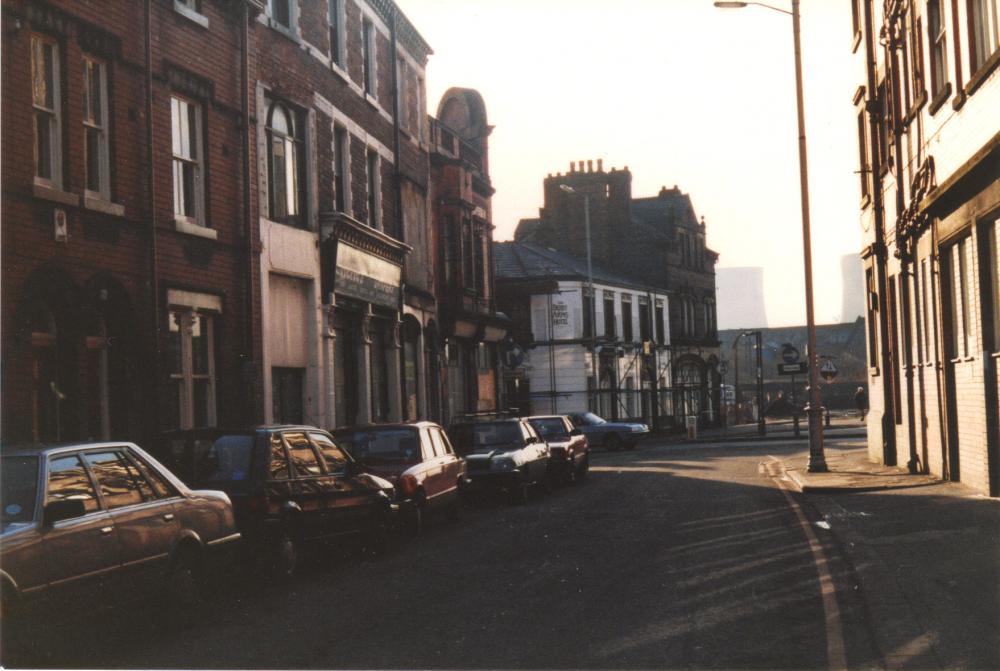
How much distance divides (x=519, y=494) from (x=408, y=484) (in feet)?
18.3

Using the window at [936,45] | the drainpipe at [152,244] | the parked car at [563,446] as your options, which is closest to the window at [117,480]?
the drainpipe at [152,244]

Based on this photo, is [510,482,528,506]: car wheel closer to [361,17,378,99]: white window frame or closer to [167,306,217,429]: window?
[167,306,217,429]: window

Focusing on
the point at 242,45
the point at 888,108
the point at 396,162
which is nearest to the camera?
the point at 242,45

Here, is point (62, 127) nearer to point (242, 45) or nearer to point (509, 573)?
point (242, 45)

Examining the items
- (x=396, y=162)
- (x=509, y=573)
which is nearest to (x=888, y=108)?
(x=396, y=162)

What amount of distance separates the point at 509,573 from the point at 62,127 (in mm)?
8603

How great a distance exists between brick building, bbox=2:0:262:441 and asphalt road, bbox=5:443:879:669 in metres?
4.66

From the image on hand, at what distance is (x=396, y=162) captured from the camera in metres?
31.5

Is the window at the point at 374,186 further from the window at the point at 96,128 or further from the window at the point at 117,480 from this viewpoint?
the window at the point at 117,480

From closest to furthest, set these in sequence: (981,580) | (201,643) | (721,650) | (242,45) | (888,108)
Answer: (721,650)
(201,643)
(981,580)
(242,45)
(888,108)

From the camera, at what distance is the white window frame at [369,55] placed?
29.8m

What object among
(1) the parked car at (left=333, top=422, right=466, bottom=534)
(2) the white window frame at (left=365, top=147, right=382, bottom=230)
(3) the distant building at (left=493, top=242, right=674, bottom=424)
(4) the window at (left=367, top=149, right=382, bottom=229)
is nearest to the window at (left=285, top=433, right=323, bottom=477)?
(1) the parked car at (left=333, top=422, right=466, bottom=534)

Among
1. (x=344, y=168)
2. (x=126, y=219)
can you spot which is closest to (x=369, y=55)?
(x=344, y=168)

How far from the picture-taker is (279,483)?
40.4 ft
